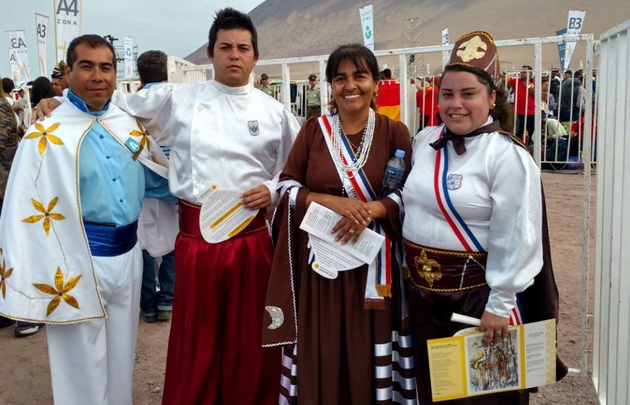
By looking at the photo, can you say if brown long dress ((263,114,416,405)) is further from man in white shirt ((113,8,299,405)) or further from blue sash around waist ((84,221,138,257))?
blue sash around waist ((84,221,138,257))

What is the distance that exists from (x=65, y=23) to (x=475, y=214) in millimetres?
5043

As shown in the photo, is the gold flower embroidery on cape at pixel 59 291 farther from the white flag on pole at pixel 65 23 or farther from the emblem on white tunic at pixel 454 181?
the white flag on pole at pixel 65 23

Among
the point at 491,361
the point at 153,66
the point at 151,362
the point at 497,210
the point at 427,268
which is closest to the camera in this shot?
the point at 497,210

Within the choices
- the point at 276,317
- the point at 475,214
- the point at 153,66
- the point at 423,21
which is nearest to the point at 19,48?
the point at 153,66

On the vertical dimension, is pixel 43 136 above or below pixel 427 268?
above

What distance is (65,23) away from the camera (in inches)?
221

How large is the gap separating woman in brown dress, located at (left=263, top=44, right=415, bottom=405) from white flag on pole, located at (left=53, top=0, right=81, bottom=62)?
3945mm

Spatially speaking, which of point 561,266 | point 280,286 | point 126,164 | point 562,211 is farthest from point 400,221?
point 562,211

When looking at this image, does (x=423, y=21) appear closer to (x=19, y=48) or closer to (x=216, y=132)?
(x=19, y=48)

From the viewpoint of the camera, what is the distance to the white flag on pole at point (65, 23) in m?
5.47

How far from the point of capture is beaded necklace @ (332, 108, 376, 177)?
2.47 meters

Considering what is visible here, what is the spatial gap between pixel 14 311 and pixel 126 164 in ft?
2.66

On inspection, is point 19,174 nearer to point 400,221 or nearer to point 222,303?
point 222,303

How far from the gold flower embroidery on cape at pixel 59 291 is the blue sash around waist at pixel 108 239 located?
0.56 feet
